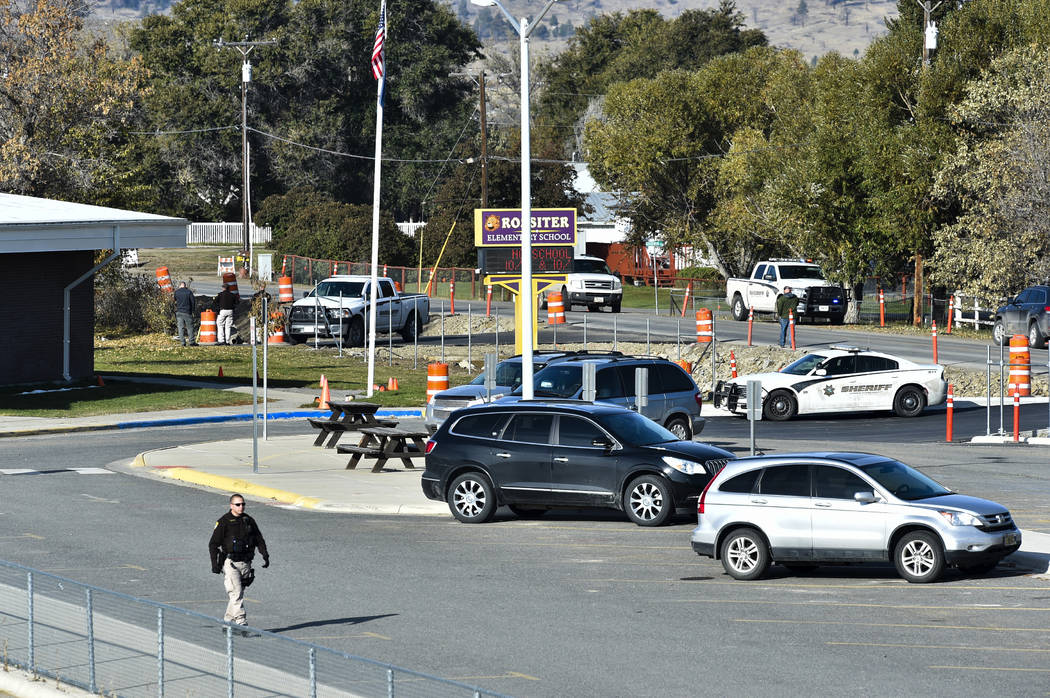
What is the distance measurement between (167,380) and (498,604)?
28.1 metres

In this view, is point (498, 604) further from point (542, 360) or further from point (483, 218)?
point (483, 218)

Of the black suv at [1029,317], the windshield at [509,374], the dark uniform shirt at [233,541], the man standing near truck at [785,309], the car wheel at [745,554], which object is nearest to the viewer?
the dark uniform shirt at [233,541]

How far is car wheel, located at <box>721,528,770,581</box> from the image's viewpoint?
56.5ft

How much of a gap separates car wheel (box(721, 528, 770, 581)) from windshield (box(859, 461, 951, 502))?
1.52 meters

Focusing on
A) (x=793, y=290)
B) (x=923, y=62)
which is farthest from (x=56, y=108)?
(x=923, y=62)

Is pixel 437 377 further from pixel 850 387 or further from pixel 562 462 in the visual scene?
pixel 562 462

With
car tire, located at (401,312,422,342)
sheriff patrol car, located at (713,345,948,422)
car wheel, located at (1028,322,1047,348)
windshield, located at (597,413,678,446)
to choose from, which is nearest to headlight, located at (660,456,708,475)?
windshield, located at (597,413,678,446)

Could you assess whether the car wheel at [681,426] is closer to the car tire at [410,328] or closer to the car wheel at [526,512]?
the car wheel at [526,512]

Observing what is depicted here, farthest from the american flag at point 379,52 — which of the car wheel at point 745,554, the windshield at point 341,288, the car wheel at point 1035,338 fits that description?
the car wheel at point 1035,338

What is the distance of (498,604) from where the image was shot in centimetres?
1563

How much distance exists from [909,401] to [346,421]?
1406cm

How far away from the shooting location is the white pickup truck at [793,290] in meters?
56.3

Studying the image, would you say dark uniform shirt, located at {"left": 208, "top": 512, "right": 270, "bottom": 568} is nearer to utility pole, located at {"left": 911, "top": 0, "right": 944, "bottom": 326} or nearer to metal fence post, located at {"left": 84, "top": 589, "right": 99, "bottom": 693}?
metal fence post, located at {"left": 84, "top": 589, "right": 99, "bottom": 693}

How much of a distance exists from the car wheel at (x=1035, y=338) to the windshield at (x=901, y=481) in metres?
29.8
